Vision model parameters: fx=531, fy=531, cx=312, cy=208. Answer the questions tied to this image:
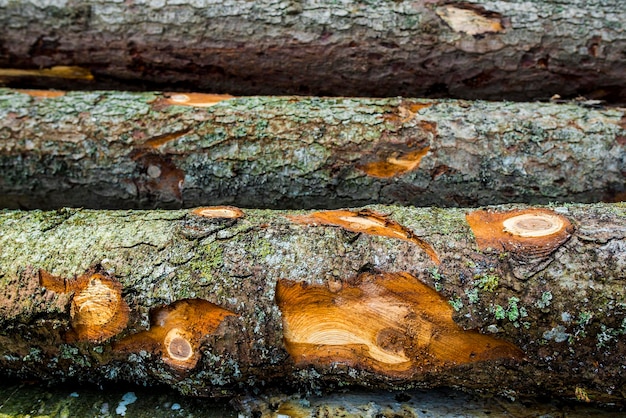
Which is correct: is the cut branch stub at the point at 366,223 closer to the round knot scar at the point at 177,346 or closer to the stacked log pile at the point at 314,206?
the stacked log pile at the point at 314,206

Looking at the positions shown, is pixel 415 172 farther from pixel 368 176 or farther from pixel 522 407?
pixel 522 407

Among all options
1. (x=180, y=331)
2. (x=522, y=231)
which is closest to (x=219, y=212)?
(x=180, y=331)

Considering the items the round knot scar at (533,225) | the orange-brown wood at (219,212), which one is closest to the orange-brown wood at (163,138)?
the orange-brown wood at (219,212)

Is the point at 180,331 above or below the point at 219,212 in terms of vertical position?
below

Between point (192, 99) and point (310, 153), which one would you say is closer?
point (310, 153)

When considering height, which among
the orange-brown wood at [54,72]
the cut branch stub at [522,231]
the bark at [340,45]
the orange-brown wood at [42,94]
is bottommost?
the cut branch stub at [522,231]

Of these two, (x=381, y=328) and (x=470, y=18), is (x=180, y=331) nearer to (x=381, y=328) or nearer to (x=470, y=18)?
(x=381, y=328)

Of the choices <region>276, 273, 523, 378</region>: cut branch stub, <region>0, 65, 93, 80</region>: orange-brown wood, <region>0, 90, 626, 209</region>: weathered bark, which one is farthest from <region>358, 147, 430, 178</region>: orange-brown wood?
<region>0, 65, 93, 80</region>: orange-brown wood

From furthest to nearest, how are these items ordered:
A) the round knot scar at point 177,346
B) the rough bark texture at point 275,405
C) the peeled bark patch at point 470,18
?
the peeled bark patch at point 470,18
the rough bark texture at point 275,405
the round knot scar at point 177,346
